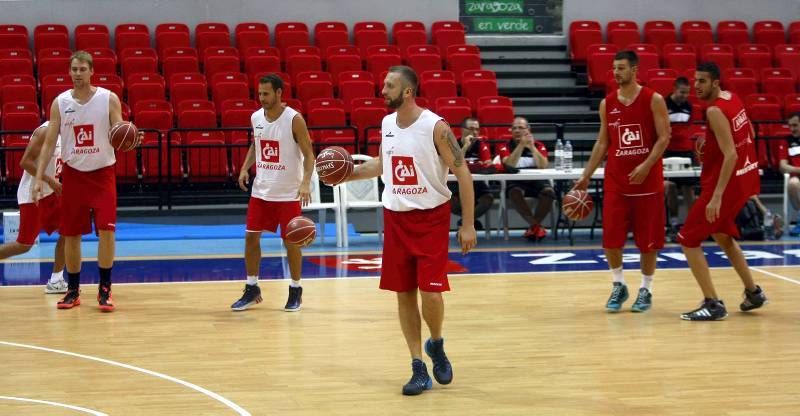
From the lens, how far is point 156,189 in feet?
46.2

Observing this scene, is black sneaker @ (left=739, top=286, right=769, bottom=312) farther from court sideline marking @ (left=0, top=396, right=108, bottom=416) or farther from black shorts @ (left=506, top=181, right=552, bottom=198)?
black shorts @ (left=506, top=181, right=552, bottom=198)

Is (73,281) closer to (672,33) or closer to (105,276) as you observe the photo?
(105,276)

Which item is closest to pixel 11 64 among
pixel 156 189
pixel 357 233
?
pixel 156 189

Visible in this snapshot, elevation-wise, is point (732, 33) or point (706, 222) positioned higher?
point (732, 33)

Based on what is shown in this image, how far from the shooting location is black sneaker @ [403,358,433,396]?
5535 mm

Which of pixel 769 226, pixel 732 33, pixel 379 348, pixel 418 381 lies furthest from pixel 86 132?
pixel 732 33

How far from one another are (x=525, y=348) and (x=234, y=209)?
25.2 feet

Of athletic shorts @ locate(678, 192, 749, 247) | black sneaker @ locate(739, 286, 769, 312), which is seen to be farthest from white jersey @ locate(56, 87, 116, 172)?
black sneaker @ locate(739, 286, 769, 312)

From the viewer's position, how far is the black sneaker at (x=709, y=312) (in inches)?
297

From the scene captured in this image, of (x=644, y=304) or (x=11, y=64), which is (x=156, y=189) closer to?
(x=11, y=64)

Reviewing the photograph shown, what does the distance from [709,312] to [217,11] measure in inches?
473

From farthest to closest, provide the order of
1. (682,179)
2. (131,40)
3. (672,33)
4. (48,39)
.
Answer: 1. (672,33)
2. (131,40)
3. (48,39)
4. (682,179)

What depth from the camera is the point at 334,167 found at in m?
5.90

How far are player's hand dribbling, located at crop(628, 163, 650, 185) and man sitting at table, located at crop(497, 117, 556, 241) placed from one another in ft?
15.0
